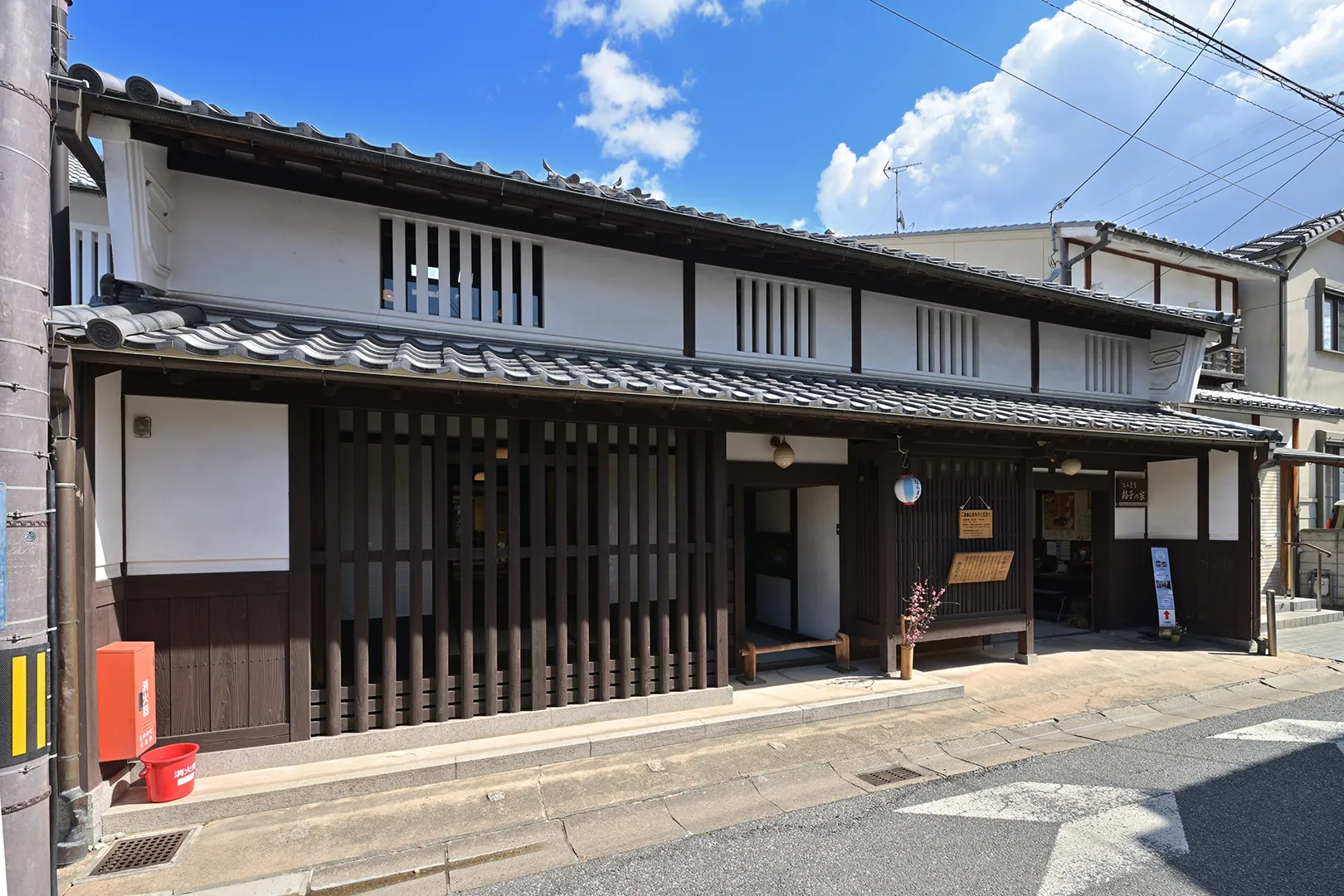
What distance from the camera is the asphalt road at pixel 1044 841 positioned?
397 centimetres

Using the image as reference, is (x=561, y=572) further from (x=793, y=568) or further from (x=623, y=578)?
(x=793, y=568)

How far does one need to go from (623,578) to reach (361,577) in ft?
8.25

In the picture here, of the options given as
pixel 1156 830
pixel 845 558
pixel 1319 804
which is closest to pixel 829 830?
pixel 1156 830

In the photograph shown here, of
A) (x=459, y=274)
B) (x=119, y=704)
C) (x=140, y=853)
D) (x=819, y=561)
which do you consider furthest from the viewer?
(x=819, y=561)

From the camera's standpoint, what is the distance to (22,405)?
2438 mm

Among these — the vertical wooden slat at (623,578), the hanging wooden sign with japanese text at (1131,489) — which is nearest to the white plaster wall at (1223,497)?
the hanging wooden sign with japanese text at (1131,489)

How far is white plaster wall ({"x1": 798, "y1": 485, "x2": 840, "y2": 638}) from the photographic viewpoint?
9.32 metres

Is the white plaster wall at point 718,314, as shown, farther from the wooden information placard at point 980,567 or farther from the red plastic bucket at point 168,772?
the red plastic bucket at point 168,772

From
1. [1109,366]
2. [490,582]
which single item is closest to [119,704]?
[490,582]

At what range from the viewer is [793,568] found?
33.9 ft

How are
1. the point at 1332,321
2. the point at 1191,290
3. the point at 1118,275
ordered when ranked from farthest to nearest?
the point at 1332,321 < the point at 1191,290 < the point at 1118,275

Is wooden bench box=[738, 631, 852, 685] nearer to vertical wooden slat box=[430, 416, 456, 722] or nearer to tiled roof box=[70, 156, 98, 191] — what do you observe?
vertical wooden slat box=[430, 416, 456, 722]

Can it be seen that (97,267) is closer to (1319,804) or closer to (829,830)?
(829,830)

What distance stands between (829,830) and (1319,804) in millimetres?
3976
